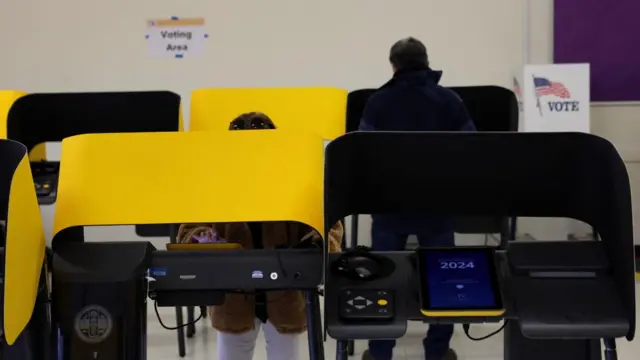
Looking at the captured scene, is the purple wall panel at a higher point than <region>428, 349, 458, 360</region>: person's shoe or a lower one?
higher

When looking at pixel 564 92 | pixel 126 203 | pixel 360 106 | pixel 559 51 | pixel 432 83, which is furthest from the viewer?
pixel 559 51

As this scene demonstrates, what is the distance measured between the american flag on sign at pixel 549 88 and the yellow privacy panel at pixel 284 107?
1.49 m

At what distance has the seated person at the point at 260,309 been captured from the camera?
2023mm

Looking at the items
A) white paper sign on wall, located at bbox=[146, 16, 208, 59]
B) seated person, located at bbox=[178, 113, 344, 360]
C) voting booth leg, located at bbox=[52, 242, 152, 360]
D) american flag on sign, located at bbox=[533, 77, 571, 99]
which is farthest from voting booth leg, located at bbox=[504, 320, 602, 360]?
white paper sign on wall, located at bbox=[146, 16, 208, 59]

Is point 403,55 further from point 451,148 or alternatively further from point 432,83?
point 451,148

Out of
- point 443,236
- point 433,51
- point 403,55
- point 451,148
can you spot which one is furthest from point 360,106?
point 451,148

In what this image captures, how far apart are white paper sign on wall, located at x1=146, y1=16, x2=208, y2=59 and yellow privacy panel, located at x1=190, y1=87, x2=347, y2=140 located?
1.56 meters

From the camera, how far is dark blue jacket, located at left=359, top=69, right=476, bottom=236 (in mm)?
2562

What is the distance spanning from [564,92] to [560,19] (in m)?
0.54

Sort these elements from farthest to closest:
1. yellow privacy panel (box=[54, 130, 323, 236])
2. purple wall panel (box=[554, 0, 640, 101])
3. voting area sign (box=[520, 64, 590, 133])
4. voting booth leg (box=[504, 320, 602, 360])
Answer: purple wall panel (box=[554, 0, 640, 101])
voting area sign (box=[520, 64, 590, 133])
voting booth leg (box=[504, 320, 602, 360])
yellow privacy panel (box=[54, 130, 323, 236])

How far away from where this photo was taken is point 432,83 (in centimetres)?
261

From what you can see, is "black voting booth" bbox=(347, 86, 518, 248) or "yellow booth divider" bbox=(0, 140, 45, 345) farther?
"black voting booth" bbox=(347, 86, 518, 248)

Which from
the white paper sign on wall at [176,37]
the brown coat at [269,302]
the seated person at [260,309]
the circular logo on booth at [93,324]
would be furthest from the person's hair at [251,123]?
the white paper sign on wall at [176,37]

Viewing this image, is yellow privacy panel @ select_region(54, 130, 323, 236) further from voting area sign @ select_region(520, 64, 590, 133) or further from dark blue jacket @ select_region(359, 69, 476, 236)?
voting area sign @ select_region(520, 64, 590, 133)
